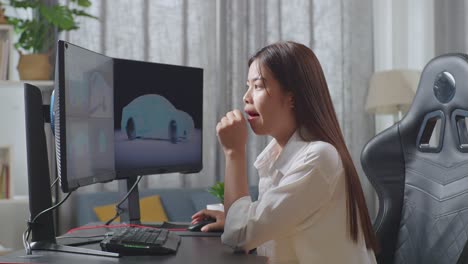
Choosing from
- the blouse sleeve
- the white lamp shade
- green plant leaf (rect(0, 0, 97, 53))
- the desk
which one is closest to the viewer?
the desk

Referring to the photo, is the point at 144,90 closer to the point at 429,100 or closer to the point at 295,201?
the point at 295,201

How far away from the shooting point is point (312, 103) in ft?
4.76

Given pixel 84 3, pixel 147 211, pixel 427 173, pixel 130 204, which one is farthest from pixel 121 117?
pixel 84 3

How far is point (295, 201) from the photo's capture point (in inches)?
54.1

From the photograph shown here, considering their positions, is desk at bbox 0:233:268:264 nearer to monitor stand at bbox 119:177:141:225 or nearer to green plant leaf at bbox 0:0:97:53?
monitor stand at bbox 119:177:141:225

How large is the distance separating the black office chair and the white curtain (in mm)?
2409

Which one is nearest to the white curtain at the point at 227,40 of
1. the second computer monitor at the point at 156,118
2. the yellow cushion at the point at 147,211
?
the yellow cushion at the point at 147,211

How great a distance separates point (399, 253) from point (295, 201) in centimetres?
58

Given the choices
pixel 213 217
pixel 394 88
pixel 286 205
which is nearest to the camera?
pixel 286 205

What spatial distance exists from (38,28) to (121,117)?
2.28 m

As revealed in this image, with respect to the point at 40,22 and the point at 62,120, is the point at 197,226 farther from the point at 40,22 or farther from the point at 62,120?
the point at 40,22

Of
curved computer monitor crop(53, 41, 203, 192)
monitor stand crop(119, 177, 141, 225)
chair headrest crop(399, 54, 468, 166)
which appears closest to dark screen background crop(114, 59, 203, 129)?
curved computer monitor crop(53, 41, 203, 192)

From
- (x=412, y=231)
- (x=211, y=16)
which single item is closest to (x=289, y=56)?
(x=412, y=231)

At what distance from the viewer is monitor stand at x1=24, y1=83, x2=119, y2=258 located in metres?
1.37
